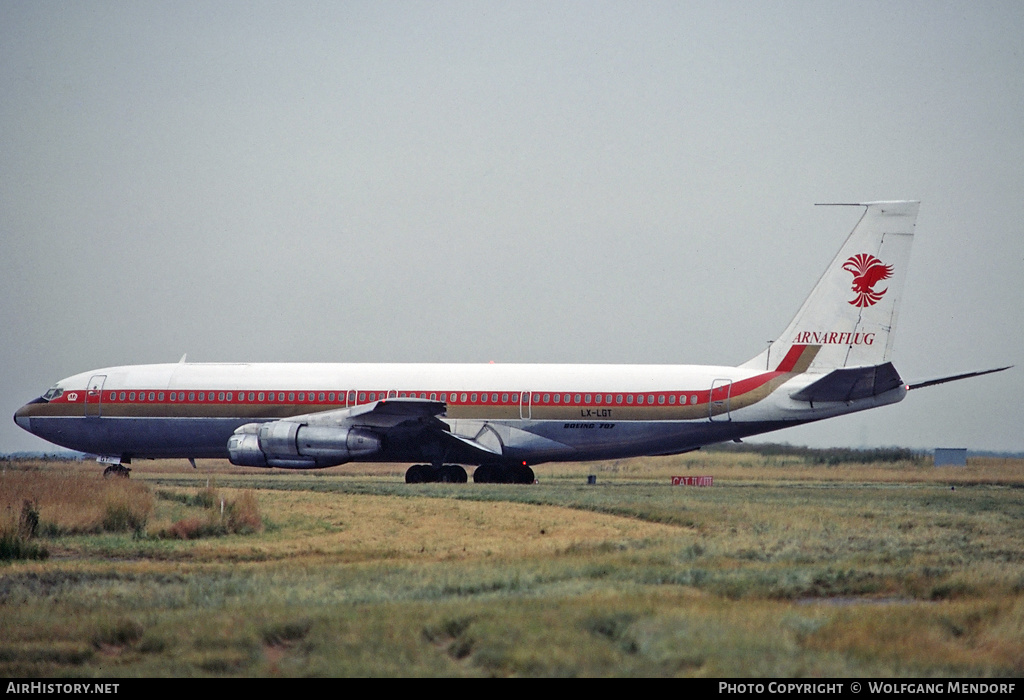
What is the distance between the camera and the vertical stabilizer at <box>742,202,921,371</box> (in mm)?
32375

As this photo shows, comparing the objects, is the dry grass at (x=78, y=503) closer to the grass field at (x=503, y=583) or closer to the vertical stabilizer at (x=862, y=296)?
the grass field at (x=503, y=583)

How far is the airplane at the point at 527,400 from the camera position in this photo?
107ft

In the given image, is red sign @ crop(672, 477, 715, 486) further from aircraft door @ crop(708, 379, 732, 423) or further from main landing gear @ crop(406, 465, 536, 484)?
main landing gear @ crop(406, 465, 536, 484)

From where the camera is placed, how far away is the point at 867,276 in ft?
107

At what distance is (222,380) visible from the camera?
3672 centimetres

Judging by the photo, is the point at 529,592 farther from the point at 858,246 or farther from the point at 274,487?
the point at 858,246

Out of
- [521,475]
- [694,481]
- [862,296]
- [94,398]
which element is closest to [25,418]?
[94,398]

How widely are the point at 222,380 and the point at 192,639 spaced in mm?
26523

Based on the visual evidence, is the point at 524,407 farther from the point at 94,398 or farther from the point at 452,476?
the point at 94,398

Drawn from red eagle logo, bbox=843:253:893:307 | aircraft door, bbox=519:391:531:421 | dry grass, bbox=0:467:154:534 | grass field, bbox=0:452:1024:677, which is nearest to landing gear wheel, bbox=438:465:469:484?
aircraft door, bbox=519:391:531:421

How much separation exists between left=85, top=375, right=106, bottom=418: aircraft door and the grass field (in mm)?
10606

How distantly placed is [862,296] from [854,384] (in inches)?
129

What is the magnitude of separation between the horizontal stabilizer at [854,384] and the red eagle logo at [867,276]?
2827mm
